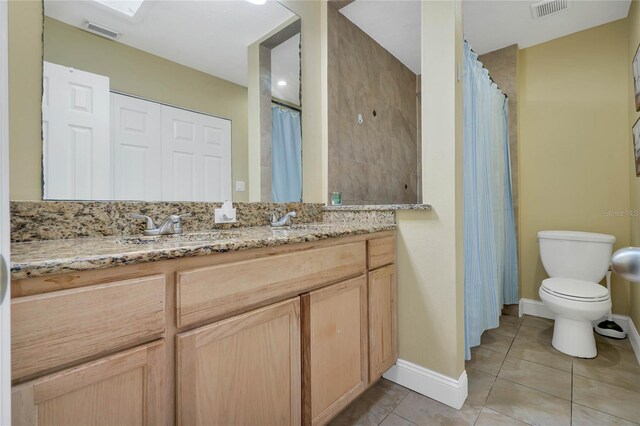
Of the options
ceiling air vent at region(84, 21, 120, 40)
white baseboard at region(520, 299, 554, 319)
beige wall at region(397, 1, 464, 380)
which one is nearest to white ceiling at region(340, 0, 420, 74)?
beige wall at region(397, 1, 464, 380)

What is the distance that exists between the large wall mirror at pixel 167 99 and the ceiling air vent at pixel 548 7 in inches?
71.4

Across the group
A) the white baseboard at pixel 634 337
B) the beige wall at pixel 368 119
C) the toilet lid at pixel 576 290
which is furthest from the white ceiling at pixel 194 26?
the white baseboard at pixel 634 337

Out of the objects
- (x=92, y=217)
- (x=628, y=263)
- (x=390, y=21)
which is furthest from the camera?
(x=390, y=21)

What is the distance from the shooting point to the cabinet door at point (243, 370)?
0.80 metres

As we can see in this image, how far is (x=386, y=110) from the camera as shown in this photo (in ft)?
9.16

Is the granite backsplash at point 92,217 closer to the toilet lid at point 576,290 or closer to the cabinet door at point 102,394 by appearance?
the cabinet door at point 102,394

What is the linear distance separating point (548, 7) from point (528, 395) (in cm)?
263

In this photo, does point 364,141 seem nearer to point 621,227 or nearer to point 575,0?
point 575,0

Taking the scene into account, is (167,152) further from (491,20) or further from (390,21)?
(491,20)

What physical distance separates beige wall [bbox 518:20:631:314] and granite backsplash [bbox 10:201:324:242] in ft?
8.74

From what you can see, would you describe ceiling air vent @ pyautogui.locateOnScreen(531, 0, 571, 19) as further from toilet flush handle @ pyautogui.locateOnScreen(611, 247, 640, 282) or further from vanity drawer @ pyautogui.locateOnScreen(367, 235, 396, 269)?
toilet flush handle @ pyautogui.locateOnScreen(611, 247, 640, 282)

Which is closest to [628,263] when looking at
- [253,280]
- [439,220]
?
[253,280]

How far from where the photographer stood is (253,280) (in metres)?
0.95

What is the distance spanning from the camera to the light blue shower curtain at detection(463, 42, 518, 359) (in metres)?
1.78
